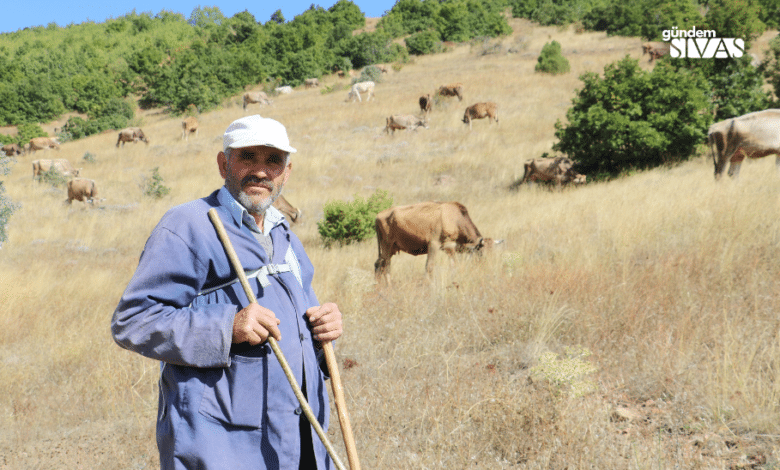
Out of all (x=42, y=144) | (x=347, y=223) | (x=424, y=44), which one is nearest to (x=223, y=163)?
(x=347, y=223)

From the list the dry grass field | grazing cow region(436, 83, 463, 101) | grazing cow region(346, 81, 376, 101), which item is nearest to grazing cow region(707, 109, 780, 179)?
the dry grass field

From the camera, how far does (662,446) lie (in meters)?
3.36

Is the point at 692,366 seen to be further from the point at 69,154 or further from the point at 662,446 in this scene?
the point at 69,154

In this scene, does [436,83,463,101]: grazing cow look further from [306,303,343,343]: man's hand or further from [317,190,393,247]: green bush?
[306,303,343,343]: man's hand

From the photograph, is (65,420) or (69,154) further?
(69,154)

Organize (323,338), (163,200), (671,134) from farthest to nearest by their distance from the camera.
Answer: (163,200)
(671,134)
(323,338)

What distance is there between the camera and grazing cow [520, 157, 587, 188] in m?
15.5

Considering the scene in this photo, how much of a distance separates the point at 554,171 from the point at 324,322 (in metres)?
14.7

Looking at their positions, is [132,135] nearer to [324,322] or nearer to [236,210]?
[236,210]

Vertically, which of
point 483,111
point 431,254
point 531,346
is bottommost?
point 431,254

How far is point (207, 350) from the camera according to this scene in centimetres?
175

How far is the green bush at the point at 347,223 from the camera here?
12.4m

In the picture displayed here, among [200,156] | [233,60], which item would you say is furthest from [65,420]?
[233,60]

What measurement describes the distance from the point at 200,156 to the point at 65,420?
21.8 m
